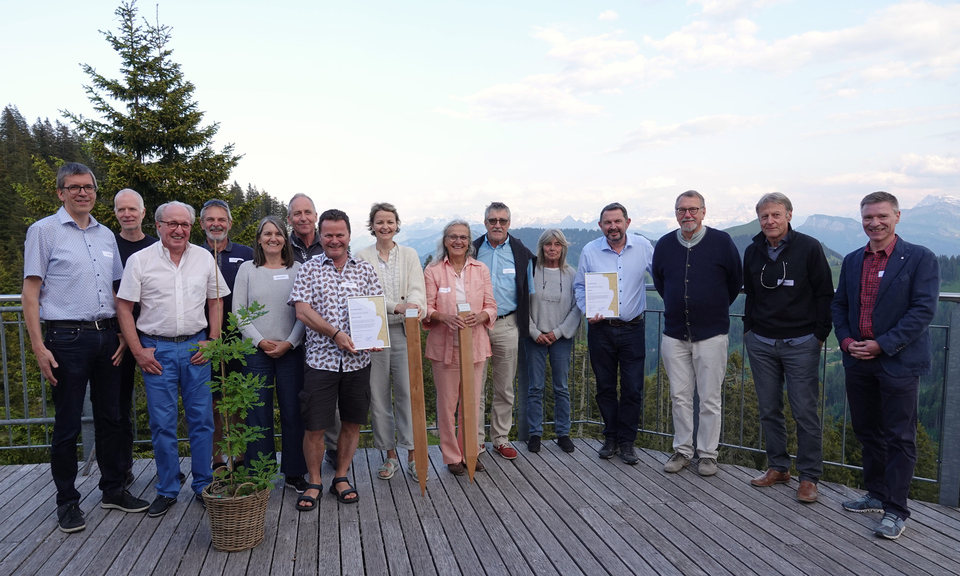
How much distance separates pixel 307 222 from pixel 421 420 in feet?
5.59

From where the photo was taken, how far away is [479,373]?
4562 millimetres

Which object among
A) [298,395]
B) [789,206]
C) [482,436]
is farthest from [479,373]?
[789,206]

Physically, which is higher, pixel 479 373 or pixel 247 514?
pixel 479 373

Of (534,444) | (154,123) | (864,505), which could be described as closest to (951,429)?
(864,505)

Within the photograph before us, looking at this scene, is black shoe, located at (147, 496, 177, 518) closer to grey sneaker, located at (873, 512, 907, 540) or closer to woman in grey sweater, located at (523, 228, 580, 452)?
woman in grey sweater, located at (523, 228, 580, 452)

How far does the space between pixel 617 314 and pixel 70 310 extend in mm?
3792

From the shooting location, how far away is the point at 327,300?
12.1ft

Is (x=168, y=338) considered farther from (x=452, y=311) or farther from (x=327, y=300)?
(x=452, y=311)

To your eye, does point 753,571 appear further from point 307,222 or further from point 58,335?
point 58,335

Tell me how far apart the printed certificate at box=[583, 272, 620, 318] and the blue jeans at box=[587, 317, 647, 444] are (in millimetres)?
170

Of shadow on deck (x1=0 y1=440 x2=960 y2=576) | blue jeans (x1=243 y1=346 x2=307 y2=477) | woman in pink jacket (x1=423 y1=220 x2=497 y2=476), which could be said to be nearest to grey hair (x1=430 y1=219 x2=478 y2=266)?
woman in pink jacket (x1=423 y1=220 x2=497 y2=476)

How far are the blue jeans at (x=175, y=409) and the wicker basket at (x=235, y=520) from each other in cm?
60

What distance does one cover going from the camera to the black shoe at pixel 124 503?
376cm

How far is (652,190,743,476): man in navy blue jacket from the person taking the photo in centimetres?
437
